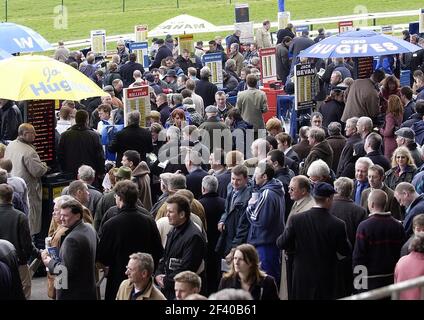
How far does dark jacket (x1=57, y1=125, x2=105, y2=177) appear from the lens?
15.2 metres

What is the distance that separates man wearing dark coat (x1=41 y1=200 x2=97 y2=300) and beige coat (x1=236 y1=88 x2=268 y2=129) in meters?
9.00

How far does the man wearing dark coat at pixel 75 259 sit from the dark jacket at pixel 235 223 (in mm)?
1755

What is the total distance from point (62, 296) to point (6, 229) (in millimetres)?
1176

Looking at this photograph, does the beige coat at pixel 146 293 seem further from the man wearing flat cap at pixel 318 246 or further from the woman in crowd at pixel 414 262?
the woman in crowd at pixel 414 262

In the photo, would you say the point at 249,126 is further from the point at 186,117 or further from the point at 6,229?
the point at 6,229

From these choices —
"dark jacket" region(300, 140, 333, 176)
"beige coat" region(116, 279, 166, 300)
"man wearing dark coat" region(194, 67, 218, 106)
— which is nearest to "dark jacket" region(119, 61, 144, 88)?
"man wearing dark coat" region(194, 67, 218, 106)

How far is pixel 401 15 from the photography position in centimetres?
4612

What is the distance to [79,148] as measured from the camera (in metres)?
15.2

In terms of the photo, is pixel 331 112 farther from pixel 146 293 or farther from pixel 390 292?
pixel 390 292

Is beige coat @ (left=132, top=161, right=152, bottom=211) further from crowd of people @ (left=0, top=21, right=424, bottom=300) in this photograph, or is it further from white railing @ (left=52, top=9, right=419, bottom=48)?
white railing @ (left=52, top=9, right=419, bottom=48)

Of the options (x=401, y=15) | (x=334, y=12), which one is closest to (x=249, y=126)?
(x=401, y=15)

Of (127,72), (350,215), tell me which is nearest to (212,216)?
(350,215)

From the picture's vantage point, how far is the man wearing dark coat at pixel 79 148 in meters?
15.2

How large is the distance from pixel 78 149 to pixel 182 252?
4962 millimetres
